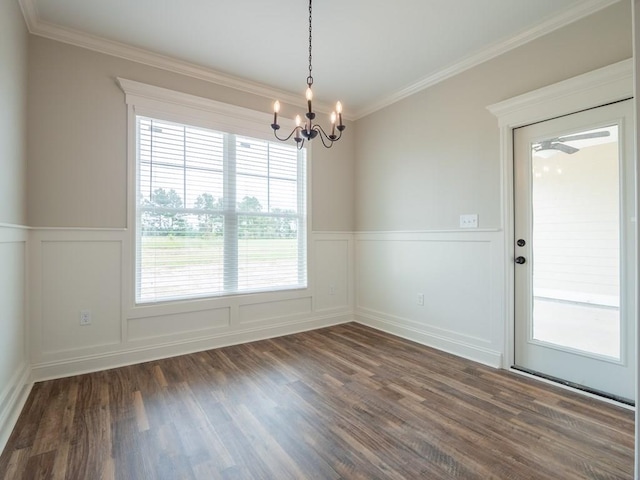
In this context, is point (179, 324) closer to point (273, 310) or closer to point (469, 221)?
point (273, 310)

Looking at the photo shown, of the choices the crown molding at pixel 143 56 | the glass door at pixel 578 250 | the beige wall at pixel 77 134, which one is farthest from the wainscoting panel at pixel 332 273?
the beige wall at pixel 77 134

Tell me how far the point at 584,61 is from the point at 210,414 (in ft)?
11.8

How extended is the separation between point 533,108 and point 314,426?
2872mm

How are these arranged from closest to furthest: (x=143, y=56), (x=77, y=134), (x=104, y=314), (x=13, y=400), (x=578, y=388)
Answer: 1. (x=13, y=400)
2. (x=578, y=388)
3. (x=77, y=134)
4. (x=104, y=314)
5. (x=143, y=56)

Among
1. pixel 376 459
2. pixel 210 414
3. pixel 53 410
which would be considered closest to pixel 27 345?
pixel 53 410

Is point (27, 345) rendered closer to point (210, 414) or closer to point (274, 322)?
point (210, 414)

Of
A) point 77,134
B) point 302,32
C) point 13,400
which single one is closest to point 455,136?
point 302,32

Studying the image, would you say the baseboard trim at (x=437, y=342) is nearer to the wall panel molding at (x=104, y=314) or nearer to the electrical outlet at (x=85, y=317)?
the wall panel molding at (x=104, y=314)

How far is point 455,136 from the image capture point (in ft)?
10.4

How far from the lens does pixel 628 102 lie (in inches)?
85.8

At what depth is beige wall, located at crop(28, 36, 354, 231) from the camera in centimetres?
256

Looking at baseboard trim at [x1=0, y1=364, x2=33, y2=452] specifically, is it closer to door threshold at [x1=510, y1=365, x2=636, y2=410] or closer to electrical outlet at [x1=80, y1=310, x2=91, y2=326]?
electrical outlet at [x1=80, y1=310, x2=91, y2=326]

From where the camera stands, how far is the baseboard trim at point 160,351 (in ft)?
8.59

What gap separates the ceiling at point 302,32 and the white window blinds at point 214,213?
658 millimetres
